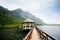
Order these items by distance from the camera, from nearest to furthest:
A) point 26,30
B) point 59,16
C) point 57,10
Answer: point 26,30 < point 57,10 < point 59,16

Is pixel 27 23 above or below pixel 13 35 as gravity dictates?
above

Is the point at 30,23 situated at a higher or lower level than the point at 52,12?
lower

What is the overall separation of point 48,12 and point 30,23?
3734 cm

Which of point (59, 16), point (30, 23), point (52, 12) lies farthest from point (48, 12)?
point (30, 23)

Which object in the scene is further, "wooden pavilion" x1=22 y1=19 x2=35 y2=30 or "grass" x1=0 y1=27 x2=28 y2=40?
"wooden pavilion" x1=22 y1=19 x2=35 y2=30

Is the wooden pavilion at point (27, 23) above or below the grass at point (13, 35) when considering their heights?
above

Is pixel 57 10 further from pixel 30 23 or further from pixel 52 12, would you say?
pixel 30 23

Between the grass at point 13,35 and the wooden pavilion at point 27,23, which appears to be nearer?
the grass at point 13,35

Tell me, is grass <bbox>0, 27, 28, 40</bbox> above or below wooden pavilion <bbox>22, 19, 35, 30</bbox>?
below

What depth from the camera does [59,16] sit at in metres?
67.4

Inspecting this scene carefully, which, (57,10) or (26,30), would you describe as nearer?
(26,30)

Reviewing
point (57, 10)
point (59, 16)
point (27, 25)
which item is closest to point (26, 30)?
point (27, 25)

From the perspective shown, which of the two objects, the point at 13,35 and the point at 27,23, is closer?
the point at 13,35

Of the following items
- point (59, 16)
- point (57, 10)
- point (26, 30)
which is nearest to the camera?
point (26, 30)
